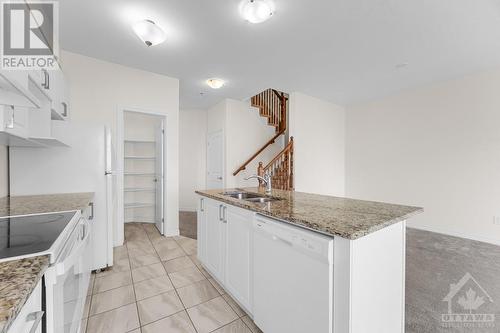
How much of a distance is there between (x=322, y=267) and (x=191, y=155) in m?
4.94

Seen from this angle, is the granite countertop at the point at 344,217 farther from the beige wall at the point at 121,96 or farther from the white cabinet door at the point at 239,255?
the beige wall at the point at 121,96

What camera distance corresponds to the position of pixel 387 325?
1.21 metres

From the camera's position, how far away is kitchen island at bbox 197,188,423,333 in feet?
3.26

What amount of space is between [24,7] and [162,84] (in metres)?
2.30

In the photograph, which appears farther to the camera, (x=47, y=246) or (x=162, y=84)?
(x=162, y=84)

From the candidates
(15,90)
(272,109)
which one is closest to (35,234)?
(15,90)

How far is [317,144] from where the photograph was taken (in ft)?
15.9

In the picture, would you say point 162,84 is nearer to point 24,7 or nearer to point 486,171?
point 24,7

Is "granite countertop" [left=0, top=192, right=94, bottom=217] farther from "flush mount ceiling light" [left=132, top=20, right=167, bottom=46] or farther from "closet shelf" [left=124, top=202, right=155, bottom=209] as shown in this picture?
"closet shelf" [left=124, top=202, right=155, bottom=209]

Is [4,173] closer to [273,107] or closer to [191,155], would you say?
[191,155]

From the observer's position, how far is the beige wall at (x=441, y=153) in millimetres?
3361

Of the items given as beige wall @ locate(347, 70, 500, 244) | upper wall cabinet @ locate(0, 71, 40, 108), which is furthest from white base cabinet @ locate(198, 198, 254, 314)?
beige wall @ locate(347, 70, 500, 244)

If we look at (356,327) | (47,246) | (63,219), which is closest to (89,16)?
(63,219)

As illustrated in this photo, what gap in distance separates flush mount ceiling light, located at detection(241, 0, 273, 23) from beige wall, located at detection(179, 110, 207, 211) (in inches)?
152
